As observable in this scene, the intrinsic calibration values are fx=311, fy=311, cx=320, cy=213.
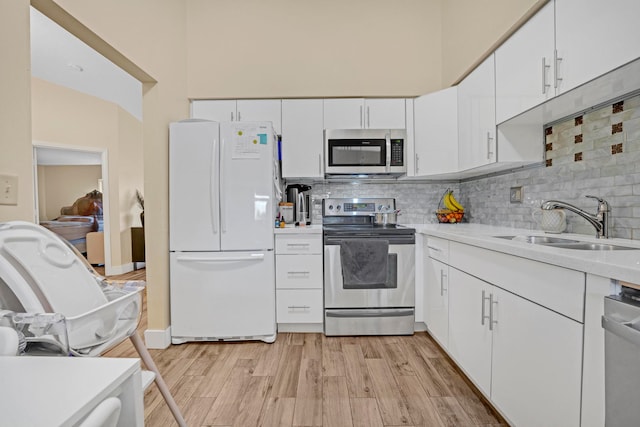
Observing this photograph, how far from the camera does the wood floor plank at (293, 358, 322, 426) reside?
1604 mm

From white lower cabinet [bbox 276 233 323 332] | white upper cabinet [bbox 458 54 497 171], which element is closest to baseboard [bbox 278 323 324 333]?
white lower cabinet [bbox 276 233 323 332]

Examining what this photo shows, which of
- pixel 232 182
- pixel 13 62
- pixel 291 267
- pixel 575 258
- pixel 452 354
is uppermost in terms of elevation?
pixel 13 62

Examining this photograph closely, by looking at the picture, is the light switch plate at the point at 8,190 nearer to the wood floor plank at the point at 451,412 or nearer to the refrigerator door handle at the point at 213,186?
the refrigerator door handle at the point at 213,186

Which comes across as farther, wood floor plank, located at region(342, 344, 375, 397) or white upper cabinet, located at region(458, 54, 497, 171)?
white upper cabinet, located at region(458, 54, 497, 171)

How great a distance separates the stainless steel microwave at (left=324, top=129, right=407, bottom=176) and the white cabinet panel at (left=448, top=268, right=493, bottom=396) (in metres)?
1.19

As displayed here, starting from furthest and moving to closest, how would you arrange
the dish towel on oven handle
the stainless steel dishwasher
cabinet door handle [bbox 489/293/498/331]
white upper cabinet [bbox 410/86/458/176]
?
white upper cabinet [bbox 410/86/458/176], the dish towel on oven handle, cabinet door handle [bbox 489/293/498/331], the stainless steel dishwasher

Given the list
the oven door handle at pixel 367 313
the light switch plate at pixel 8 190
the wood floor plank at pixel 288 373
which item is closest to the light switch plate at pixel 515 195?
the oven door handle at pixel 367 313

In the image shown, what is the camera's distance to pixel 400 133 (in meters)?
2.91

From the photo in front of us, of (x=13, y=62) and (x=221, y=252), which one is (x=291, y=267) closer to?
(x=221, y=252)

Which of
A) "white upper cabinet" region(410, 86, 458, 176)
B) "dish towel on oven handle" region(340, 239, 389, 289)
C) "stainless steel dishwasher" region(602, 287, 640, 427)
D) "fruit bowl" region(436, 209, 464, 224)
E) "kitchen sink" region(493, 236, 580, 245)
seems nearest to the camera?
"stainless steel dishwasher" region(602, 287, 640, 427)

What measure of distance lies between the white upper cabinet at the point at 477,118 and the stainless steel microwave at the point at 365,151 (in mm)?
541

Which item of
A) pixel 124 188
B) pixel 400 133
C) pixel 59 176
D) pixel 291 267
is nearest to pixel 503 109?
pixel 400 133

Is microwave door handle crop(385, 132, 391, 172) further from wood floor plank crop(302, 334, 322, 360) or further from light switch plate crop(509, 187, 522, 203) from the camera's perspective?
wood floor plank crop(302, 334, 322, 360)

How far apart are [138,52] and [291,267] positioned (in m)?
1.96
